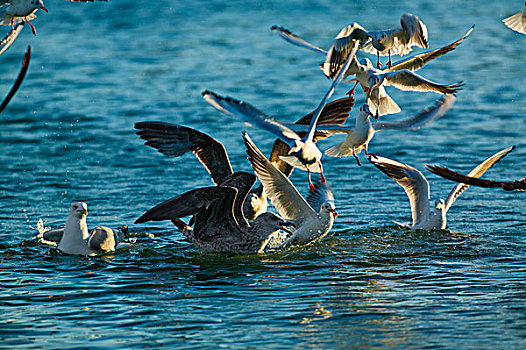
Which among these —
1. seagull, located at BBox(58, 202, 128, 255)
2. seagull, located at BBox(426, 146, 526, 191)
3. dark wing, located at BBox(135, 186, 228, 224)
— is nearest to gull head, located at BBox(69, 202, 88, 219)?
seagull, located at BBox(58, 202, 128, 255)

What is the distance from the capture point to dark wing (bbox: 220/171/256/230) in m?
9.48

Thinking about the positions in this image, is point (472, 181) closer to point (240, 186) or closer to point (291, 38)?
point (240, 186)

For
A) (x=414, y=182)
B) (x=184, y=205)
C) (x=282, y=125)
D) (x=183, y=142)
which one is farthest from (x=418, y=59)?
(x=184, y=205)

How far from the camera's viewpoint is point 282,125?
9234 millimetres

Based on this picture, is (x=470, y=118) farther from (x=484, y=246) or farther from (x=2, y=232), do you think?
(x=2, y=232)

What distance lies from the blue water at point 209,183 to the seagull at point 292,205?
0.75 ft

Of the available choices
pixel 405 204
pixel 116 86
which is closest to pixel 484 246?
pixel 405 204

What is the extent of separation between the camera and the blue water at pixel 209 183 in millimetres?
7434

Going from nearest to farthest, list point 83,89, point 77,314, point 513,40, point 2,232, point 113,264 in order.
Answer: point 77,314, point 113,264, point 2,232, point 83,89, point 513,40

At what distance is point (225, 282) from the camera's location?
866cm

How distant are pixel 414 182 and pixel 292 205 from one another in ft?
5.61

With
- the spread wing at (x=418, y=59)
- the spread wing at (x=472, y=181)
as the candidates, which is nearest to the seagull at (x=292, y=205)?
the spread wing at (x=418, y=59)

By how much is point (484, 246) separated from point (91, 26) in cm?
1831

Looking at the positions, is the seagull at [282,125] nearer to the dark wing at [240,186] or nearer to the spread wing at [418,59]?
the dark wing at [240,186]
